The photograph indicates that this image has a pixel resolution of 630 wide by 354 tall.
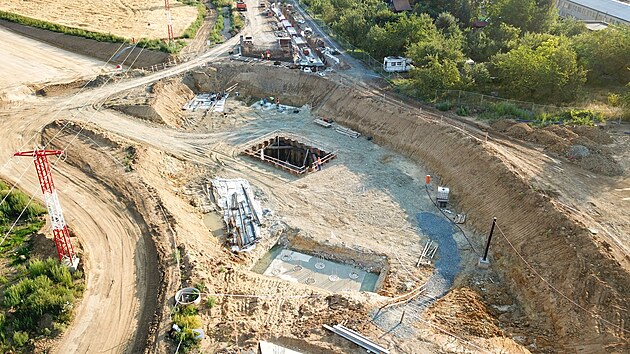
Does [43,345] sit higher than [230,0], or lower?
lower

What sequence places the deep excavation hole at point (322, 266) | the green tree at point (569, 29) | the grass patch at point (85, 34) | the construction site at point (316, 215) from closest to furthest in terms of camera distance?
1. the construction site at point (316, 215)
2. the deep excavation hole at point (322, 266)
3. the green tree at point (569, 29)
4. the grass patch at point (85, 34)

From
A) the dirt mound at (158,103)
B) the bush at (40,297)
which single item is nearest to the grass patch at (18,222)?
the bush at (40,297)

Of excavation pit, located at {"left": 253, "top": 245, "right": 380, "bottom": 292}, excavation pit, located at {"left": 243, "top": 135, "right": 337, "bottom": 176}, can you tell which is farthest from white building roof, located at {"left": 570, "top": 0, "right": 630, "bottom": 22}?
excavation pit, located at {"left": 253, "top": 245, "right": 380, "bottom": 292}

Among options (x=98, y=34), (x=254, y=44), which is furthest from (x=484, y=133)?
(x=98, y=34)

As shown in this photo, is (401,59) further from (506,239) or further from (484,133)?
(506,239)

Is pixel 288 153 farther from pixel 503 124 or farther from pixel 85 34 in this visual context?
pixel 85 34

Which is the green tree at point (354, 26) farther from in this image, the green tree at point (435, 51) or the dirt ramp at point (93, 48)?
the dirt ramp at point (93, 48)
